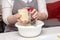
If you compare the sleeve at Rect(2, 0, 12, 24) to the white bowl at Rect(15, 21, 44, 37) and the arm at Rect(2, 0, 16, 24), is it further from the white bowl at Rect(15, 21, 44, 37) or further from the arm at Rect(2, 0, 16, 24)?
the white bowl at Rect(15, 21, 44, 37)

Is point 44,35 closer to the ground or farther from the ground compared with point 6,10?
closer to the ground

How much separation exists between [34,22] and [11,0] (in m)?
0.39

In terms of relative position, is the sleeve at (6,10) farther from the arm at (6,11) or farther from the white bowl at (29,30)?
the white bowl at (29,30)

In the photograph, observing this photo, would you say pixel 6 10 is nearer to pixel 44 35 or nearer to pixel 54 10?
pixel 44 35

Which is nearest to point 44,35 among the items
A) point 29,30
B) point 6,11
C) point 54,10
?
point 29,30

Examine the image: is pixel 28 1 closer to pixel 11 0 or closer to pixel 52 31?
pixel 11 0

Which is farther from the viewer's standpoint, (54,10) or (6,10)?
(54,10)

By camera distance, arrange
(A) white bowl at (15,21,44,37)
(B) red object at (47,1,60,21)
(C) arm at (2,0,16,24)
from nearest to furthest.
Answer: (A) white bowl at (15,21,44,37) < (C) arm at (2,0,16,24) < (B) red object at (47,1,60,21)

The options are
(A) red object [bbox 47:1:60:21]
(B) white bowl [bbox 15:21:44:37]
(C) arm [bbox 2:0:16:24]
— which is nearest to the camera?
(B) white bowl [bbox 15:21:44:37]

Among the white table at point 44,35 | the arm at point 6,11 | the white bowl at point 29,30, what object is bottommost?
the white table at point 44,35

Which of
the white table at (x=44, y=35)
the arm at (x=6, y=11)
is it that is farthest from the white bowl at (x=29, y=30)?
the arm at (x=6, y=11)

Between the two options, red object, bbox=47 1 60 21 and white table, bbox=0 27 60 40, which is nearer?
white table, bbox=0 27 60 40

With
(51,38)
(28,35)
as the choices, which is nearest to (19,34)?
(28,35)

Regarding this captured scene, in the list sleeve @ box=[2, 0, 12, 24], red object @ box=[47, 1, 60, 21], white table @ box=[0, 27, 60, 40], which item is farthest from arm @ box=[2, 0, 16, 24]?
red object @ box=[47, 1, 60, 21]
